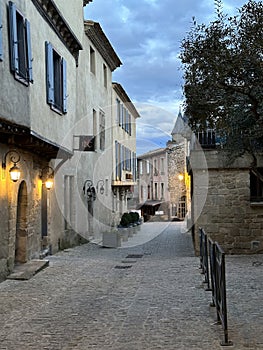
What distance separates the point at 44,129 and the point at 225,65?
539 centimetres

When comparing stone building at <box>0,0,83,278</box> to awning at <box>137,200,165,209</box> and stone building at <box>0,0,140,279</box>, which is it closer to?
stone building at <box>0,0,140,279</box>

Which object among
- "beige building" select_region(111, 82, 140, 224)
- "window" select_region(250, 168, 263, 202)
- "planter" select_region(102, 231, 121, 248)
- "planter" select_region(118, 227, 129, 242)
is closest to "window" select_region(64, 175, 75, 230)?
"planter" select_region(102, 231, 121, 248)

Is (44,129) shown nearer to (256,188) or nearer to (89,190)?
(256,188)

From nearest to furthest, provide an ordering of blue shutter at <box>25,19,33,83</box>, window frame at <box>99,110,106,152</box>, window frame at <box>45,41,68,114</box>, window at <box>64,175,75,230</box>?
blue shutter at <box>25,19,33,83</box>
window frame at <box>45,41,68,114</box>
window at <box>64,175,75,230</box>
window frame at <box>99,110,106,152</box>

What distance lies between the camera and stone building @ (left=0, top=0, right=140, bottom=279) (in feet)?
31.7

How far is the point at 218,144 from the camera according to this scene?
14.6 meters

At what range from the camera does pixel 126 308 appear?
7590mm

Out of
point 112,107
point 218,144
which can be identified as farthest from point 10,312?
point 112,107

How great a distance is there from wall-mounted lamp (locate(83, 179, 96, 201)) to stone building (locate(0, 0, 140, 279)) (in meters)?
0.04

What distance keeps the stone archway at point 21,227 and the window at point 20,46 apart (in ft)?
9.89

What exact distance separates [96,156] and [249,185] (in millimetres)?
10199

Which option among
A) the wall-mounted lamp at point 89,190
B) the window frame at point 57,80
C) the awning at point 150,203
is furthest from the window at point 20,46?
the awning at point 150,203

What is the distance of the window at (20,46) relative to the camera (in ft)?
30.3

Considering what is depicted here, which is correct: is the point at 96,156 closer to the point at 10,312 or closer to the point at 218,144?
the point at 218,144
